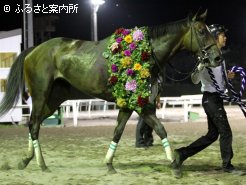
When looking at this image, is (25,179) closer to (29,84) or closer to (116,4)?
(29,84)

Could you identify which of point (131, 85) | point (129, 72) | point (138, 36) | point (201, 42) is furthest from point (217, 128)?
point (138, 36)

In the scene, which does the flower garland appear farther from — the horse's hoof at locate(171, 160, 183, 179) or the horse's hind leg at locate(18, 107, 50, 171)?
the horse's hind leg at locate(18, 107, 50, 171)

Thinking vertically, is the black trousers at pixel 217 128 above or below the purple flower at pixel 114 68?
below

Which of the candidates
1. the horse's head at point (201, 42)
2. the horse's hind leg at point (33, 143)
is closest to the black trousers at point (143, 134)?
the horse's hind leg at point (33, 143)

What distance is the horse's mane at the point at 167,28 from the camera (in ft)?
18.8

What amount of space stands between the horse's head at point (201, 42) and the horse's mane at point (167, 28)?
0.11 meters

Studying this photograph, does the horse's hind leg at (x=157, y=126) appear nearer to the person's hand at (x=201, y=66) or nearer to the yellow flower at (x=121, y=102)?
the yellow flower at (x=121, y=102)

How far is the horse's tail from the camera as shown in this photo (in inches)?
268

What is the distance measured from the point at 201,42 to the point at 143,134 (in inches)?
141

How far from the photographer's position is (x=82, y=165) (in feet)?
21.9

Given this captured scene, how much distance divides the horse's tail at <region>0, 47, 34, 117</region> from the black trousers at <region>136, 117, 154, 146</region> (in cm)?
267

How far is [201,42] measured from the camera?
555 cm

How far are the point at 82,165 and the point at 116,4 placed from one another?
31.8m

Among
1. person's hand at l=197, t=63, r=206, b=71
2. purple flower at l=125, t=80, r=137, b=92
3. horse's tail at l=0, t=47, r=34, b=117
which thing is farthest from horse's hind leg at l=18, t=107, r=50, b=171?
person's hand at l=197, t=63, r=206, b=71
